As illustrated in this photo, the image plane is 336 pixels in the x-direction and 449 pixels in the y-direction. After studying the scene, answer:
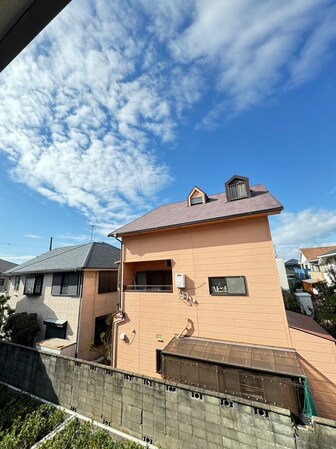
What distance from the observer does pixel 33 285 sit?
14.1m

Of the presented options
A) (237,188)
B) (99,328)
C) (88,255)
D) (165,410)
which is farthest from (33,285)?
(237,188)

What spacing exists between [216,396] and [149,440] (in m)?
2.19

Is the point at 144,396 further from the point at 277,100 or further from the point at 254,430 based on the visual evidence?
the point at 277,100

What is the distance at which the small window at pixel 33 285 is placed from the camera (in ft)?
45.5

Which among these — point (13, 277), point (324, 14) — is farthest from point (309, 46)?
point (13, 277)

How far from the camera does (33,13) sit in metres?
1.17

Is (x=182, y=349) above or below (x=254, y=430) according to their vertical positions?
above

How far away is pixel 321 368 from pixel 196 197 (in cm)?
852

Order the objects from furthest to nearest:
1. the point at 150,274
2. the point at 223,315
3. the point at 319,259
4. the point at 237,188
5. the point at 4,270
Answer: the point at 4,270, the point at 319,259, the point at 150,274, the point at 237,188, the point at 223,315

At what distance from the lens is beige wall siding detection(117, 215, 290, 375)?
721 centimetres

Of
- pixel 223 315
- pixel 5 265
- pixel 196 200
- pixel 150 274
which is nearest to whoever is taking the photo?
pixel 223 315

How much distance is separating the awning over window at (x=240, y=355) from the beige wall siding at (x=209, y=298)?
31 centimetres

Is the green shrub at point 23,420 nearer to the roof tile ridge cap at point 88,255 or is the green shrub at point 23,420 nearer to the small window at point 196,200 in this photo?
the roof tile ridge cap at point 88,255

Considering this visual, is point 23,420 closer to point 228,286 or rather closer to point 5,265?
point 228,286
